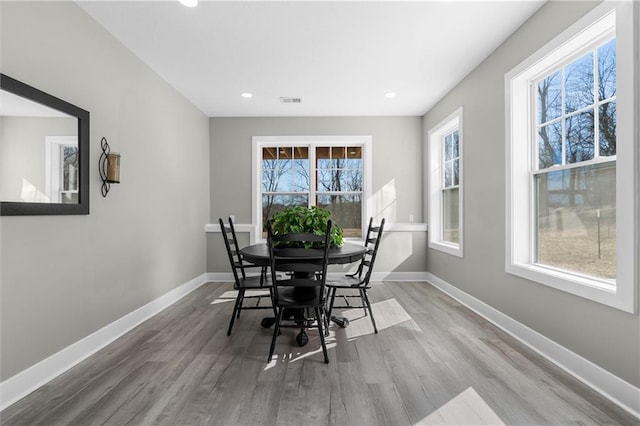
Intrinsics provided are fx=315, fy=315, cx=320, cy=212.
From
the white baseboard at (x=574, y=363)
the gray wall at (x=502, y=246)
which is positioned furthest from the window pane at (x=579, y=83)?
the white baseboard at (x=574, y=363)

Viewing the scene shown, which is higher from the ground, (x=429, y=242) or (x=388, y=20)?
(x=388, y=20)

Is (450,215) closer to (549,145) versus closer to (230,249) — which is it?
(549,145)

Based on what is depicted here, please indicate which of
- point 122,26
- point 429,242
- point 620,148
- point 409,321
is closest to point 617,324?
point 620,148

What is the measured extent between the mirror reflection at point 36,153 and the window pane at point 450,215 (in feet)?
13.8

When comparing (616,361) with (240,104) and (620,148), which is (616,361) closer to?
(620,148)

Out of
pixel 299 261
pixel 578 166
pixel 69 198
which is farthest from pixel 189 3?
pixel 578 166

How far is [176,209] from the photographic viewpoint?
4074mm

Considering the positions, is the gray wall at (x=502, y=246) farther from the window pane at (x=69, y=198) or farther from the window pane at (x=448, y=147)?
the window pane at (x=69, y=198)

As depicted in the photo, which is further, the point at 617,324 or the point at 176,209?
the point at 176,209

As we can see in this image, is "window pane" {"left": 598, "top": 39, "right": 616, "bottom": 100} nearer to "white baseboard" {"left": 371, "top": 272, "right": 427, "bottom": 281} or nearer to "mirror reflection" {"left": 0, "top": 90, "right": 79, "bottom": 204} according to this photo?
"white baseboard" {"left": 371, "top": 272, "right": 427, "bottom": 281}

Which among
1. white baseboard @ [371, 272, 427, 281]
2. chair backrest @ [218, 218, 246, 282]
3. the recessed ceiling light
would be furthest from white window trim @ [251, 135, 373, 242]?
the recessed ceiling light

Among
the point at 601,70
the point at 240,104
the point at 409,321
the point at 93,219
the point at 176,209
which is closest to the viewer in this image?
the point at 601,70

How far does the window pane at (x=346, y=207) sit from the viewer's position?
209 inches

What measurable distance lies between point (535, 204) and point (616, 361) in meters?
1.32
